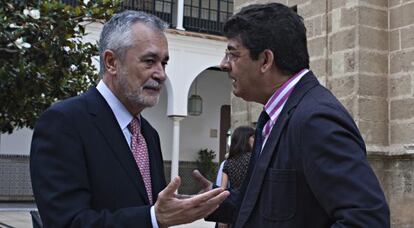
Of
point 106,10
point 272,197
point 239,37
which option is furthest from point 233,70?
point 106,10

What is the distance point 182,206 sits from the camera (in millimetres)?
1782

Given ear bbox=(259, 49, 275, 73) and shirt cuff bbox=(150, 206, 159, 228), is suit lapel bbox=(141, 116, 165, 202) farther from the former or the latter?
ear bbox=(259, 49, 275, 73)

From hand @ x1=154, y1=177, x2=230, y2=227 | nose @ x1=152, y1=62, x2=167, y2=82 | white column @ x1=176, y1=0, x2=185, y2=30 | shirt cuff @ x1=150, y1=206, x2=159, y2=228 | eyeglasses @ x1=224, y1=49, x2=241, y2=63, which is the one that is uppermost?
white column @ x1=176, y1=0, x2=185, y2=30

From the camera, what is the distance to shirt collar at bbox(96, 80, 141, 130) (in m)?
2.17

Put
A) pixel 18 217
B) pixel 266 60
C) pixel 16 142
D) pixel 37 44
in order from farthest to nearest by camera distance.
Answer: pixel 16 142, pixel 18 217, pixel 37 44, pixel 266 60

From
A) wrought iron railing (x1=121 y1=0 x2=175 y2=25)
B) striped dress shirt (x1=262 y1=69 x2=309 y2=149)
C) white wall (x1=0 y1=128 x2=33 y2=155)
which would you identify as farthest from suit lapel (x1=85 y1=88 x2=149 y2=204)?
wrought iron railing (x1=121 y1=0 x2=175 y2=25)

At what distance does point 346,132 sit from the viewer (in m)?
1.69

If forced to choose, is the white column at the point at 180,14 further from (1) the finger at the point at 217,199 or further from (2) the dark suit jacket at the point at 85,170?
(1) the finger at the point at 217,199

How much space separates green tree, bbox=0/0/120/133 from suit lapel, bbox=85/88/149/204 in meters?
2.96

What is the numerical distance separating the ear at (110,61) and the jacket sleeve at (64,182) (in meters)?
0.29

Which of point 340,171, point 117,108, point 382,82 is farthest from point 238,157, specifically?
point 340,171

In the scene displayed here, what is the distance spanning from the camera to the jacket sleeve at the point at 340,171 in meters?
1.60

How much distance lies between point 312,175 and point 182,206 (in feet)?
1.39

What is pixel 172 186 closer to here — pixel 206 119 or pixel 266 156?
pixel 266 156
